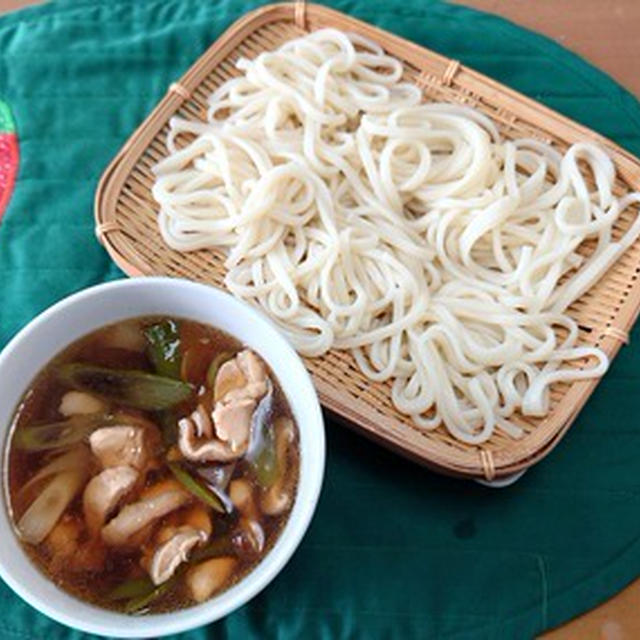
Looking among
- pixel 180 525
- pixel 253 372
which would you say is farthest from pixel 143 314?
pixel 180 525

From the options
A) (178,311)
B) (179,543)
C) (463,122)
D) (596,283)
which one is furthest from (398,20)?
(179,543)

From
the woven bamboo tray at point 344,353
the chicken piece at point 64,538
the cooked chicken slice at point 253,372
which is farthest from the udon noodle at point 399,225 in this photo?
the chicken piece at point 64,538

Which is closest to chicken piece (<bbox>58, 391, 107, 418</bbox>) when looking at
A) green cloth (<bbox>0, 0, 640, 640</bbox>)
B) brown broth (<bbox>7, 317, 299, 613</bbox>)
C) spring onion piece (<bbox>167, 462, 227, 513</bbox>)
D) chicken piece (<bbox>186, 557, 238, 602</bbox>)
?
brown broth (<bbox>7, 317, 299, 613</bbox>)

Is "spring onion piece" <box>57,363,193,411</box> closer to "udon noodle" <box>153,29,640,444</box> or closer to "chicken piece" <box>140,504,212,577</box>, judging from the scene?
"chicken piece" <box>140,504,212,577</box>

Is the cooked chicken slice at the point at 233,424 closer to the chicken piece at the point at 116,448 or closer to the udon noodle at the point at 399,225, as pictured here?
the chicken piece at the point at 116,448

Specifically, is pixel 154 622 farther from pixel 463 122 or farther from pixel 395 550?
pixel 463 122

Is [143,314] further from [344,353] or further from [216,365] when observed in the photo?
[344,353]

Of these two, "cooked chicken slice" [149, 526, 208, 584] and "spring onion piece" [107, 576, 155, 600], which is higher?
"cooked chicken slice" [149, 526, 208, 584]
